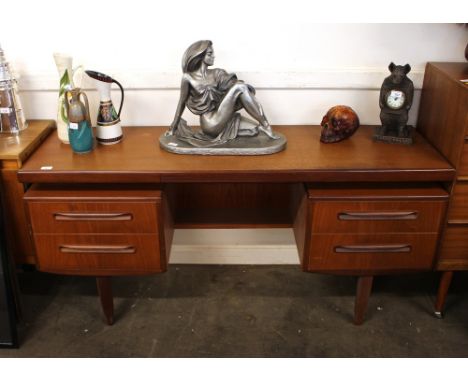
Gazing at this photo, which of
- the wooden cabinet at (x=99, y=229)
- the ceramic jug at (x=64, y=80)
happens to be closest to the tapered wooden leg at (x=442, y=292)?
the wooden cabinet at (x=99, y=229)

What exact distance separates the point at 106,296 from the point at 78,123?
638 millimetres

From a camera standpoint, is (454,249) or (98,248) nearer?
(98,248)

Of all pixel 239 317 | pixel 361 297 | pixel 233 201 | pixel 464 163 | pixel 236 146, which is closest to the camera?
pixel 464 163

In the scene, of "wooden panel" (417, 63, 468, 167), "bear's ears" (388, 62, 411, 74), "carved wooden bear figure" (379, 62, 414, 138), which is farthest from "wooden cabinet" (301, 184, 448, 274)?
"bear's ears" (388, 62, 411, 74)

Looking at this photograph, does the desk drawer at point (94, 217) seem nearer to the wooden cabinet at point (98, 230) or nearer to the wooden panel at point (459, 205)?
the wooden cabinet at point (98, 230)

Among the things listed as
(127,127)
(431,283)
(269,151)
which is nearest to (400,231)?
(269,151)

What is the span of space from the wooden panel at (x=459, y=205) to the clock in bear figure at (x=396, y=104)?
24cm

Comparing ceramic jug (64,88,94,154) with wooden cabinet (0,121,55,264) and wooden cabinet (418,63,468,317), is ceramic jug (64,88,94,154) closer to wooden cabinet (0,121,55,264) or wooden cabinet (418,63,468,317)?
wooden cabinet (0,121,55,264)

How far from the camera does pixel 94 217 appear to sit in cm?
157

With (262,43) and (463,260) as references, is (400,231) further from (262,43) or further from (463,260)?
(262,43)

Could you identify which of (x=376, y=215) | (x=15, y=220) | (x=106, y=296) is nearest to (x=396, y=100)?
(x=376, y=215)

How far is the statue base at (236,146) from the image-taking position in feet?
5.39

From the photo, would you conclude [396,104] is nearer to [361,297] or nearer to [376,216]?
[376,216]

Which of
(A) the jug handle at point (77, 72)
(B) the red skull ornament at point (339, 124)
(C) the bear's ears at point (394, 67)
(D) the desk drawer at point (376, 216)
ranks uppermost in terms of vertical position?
(C) the bear's ears at point (394, 67)
